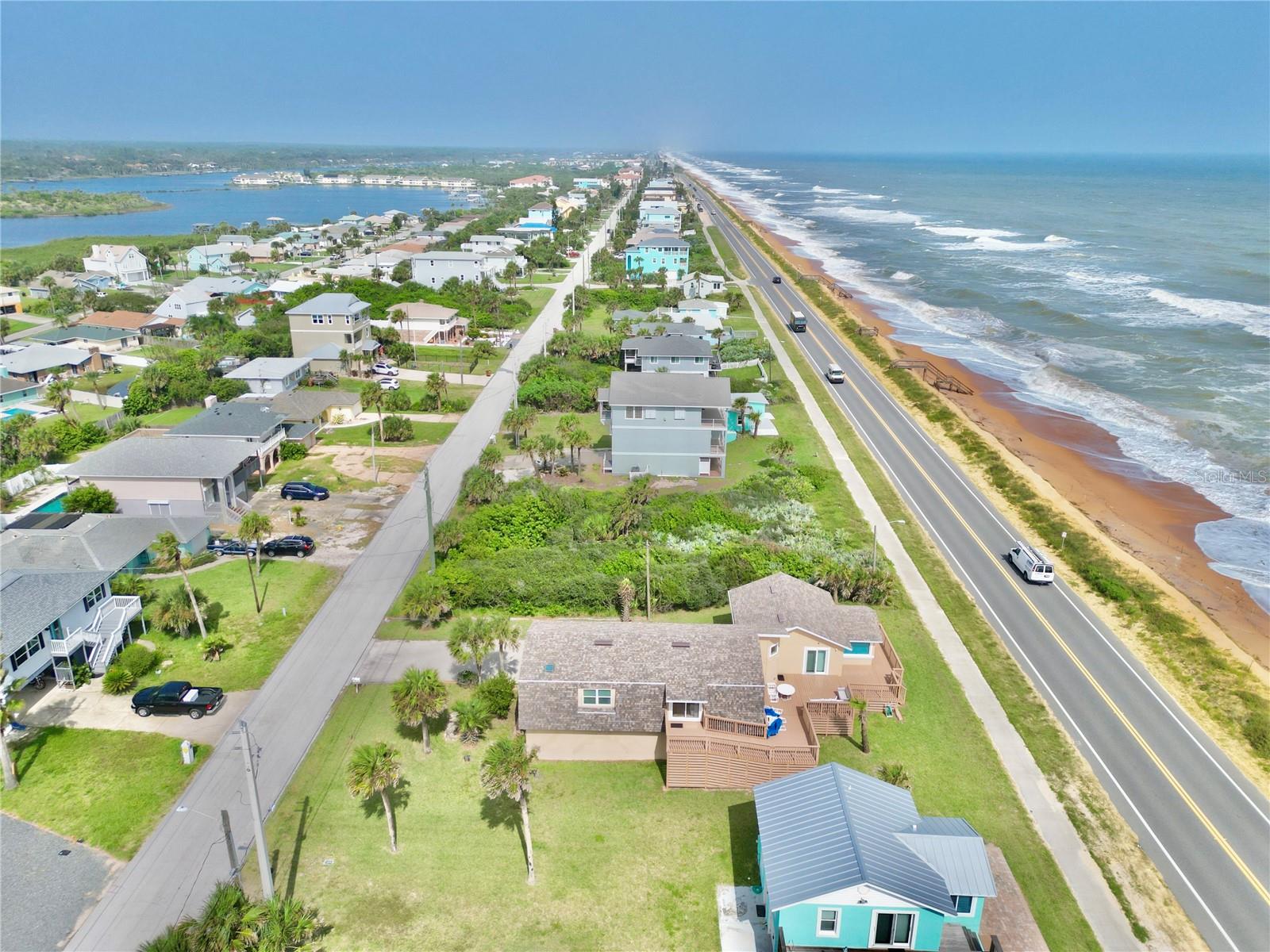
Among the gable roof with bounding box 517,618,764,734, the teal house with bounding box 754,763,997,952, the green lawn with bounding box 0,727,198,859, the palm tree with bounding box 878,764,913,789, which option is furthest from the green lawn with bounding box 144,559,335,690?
the palm tree with bounding box 878,764,913,789

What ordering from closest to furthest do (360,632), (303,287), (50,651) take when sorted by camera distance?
1. (50,651)
2. (360,632)
3. (303,287)

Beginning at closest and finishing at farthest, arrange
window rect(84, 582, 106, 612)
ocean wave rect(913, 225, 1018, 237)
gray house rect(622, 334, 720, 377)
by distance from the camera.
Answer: window rect(84, 582, 106, 612), gray house rect(622, 334, 720, 377), ocean wave rect(913, 225, 1018, 237)

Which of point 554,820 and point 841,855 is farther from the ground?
point 841,855

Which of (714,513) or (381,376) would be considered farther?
(381,376)

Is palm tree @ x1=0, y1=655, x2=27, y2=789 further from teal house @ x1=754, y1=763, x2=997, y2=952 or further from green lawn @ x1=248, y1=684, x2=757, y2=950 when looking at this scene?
teal house @ x1=754, y1=763, x2=997, y2=952

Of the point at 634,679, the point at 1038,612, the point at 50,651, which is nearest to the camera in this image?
the point at 634,679

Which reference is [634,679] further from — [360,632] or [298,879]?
[360,632]

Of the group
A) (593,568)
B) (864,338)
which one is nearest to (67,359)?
(593,568)
